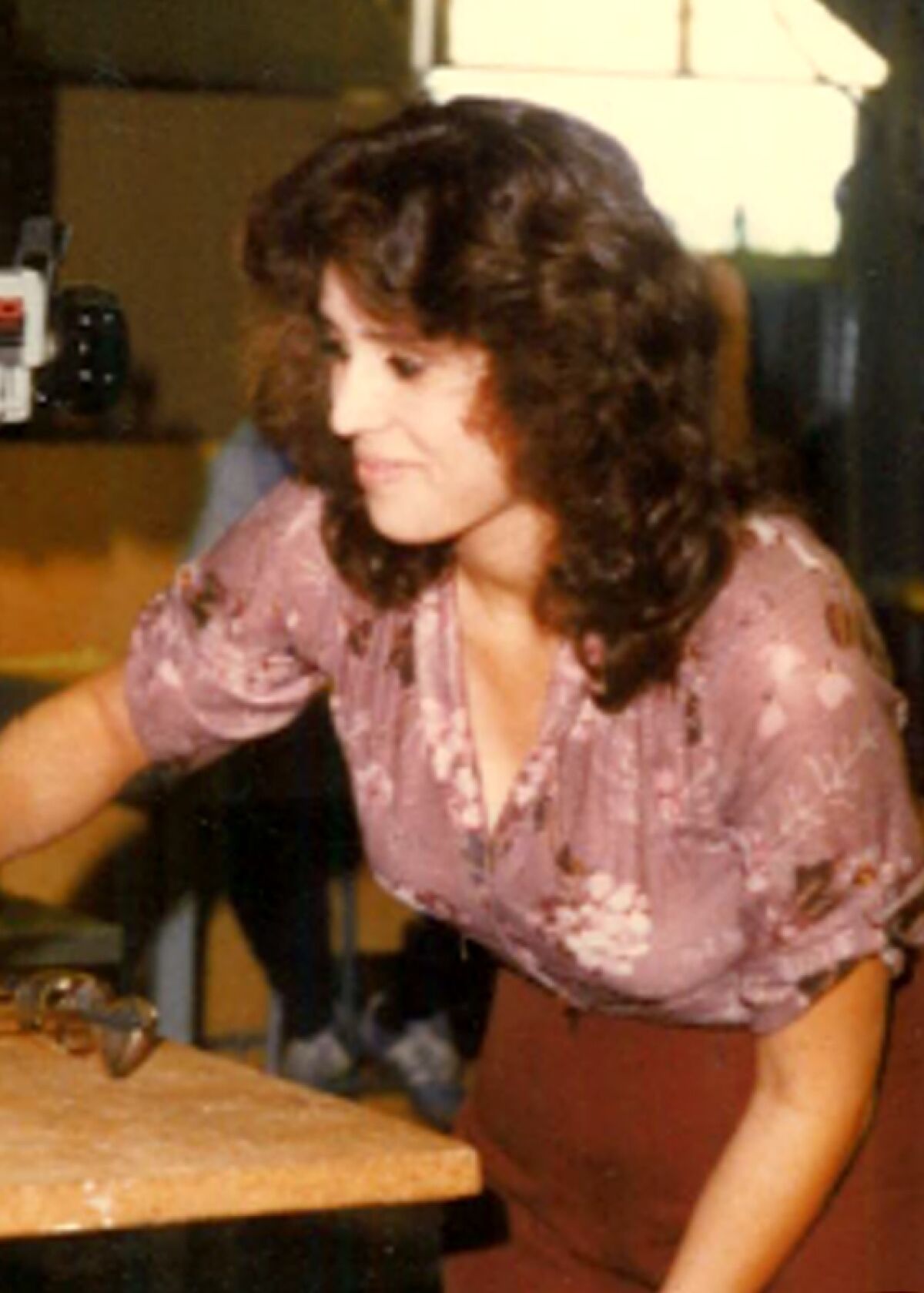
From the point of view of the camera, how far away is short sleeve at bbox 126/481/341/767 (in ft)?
7.27

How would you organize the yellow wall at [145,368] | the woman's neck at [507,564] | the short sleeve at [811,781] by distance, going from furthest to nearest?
the yellow wall at [145,368]
the woman's neck at [507,564]
the short sleeve at [811,781]

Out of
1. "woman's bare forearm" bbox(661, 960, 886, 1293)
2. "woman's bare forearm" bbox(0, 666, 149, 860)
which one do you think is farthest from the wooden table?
"woman's bare forearm" bbox(0, 666, 149, 860)

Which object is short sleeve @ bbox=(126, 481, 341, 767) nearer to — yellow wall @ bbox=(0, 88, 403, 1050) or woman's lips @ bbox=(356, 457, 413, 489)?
woman's lips @ bbox=(356, 457, 413, 489)

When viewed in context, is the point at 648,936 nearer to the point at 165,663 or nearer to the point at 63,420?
the point at 165,663

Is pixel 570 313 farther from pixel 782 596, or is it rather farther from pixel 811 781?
pixel 811 781

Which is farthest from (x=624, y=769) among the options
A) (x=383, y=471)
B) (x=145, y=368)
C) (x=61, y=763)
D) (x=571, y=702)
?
(x=145, y=368)

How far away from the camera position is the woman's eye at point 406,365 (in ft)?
6.42

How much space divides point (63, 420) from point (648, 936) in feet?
11.7

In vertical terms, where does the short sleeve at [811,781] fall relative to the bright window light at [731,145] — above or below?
above

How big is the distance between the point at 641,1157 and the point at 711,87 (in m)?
4.74

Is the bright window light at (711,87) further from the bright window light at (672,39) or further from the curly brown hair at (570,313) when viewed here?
the curly brown hair at (570,313)

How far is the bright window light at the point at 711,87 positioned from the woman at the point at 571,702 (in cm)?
418

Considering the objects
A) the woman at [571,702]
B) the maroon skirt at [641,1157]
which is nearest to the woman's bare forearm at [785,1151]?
the woman at [571,702]

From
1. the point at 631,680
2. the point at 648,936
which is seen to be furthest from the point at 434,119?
the point at 648,936
